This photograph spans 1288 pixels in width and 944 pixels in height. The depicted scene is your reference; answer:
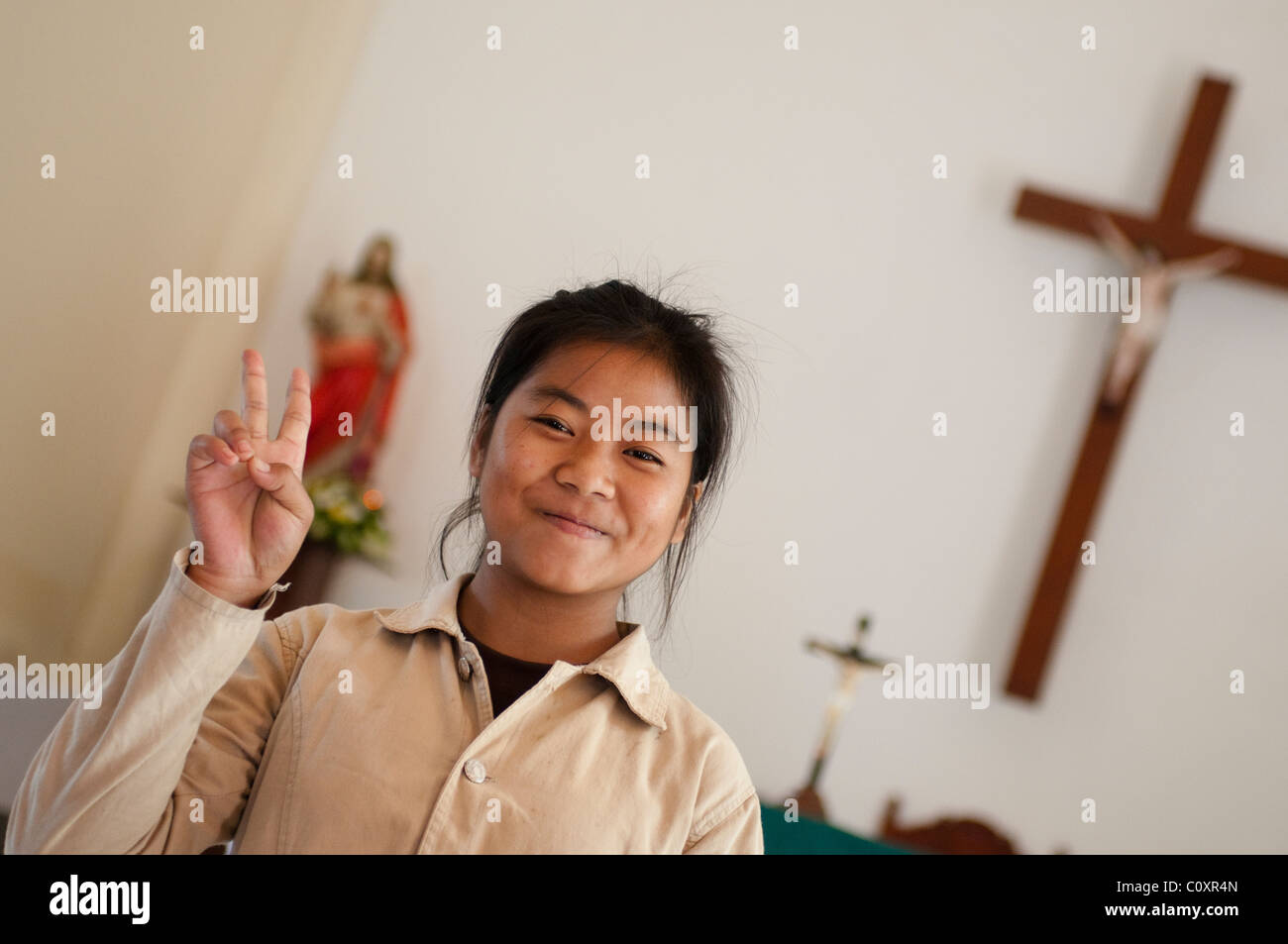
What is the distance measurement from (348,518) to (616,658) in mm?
1452

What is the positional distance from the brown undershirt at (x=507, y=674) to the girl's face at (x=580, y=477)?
0.19 feet

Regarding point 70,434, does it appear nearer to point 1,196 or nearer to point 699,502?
point 1,196

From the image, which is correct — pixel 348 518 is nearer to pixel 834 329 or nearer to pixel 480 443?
pixel 834 329

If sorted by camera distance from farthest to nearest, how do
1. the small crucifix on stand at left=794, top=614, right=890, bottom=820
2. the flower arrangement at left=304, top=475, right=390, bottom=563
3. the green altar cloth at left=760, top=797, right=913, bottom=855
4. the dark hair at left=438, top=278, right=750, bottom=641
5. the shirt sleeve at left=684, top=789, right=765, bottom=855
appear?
the flower arrangement at left=304, top=475, right=390, bottom=563 < the small crucifix on stand at left=794, top=614, right=890, bottom=820 < the green altar cloth at left=760, top=797, right=913, bottom=855 < the dark hair at left=438, top=278, right=750, bottom=641 < the shirt sleeve at left=684, top=789, right=765, bottom=855

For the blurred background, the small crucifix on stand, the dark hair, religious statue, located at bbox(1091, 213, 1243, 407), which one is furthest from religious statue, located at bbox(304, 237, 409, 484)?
religious statue, located at bbox(1091, 213, 1243, 407)

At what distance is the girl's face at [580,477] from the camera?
0.77 m

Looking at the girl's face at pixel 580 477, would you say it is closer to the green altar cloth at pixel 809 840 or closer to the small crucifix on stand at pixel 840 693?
the green altar cloth at pixel 809 840

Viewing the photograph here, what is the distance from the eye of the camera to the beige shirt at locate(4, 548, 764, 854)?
0.63m

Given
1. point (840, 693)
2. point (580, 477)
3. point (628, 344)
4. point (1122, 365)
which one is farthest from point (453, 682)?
point (1122, 365)

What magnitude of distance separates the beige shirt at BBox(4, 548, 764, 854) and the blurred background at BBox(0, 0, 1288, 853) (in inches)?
53.8

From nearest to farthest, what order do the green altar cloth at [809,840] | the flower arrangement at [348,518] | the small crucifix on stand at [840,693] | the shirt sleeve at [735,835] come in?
the shirt sleeve at [735,835] → the green altar cloth at [809,840] → the small crucifix on stand at [840,693] → the flower arrangement at [348,518]

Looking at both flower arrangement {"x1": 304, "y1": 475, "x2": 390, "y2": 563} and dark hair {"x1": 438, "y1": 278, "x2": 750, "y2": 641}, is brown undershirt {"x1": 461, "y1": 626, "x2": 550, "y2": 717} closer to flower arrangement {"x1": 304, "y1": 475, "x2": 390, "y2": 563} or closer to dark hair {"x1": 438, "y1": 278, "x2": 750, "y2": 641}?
dark hair {"x1": 438, "y1": 278, "x2": 750, "y2": 641}

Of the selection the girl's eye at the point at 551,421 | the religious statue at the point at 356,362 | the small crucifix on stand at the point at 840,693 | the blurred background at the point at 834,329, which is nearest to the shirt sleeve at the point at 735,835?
the girl's eye at the point at 551,421

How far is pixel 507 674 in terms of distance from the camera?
77 cm
